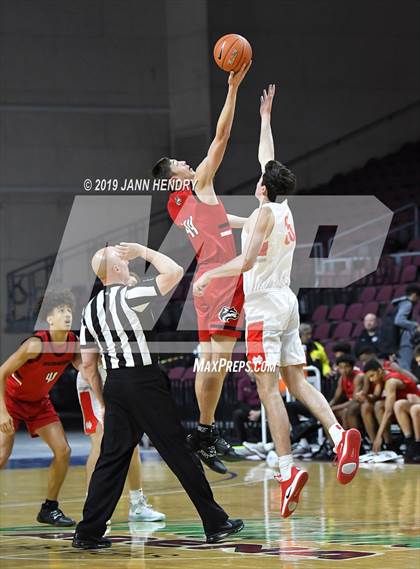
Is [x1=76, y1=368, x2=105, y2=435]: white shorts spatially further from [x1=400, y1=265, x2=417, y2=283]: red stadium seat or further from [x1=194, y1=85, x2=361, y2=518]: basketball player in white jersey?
[x1=400, y1=265, x2=417, y2=283]: red stadium seat

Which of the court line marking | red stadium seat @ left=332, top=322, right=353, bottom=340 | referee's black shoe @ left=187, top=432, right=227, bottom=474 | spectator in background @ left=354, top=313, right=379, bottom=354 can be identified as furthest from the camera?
red stadium seat @ left=332, top=322, right=353, bottom=340

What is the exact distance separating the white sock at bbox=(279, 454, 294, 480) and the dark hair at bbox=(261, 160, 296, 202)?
1.58m

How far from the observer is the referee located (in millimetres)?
7266

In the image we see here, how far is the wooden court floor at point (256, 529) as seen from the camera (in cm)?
714

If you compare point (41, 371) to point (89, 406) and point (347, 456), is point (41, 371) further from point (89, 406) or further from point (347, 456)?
point (347, 456)

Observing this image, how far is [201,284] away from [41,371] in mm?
2219

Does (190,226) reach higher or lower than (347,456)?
higher

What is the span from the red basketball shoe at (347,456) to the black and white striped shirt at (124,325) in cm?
134

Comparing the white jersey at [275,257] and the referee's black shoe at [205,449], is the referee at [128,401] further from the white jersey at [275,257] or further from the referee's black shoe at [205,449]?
the white jersey at [275,257]

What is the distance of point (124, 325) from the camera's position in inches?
290

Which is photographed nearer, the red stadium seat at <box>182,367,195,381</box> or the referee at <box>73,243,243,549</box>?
the referee at <box>73,243,243,549</box>

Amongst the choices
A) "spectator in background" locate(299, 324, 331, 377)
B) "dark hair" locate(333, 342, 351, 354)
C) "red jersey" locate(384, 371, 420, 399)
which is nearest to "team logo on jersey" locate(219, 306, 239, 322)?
"red jersey" locate(384, 371, 420, 399)

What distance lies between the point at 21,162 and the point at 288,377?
46.3ft

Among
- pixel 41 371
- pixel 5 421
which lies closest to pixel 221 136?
pixel 5 421
